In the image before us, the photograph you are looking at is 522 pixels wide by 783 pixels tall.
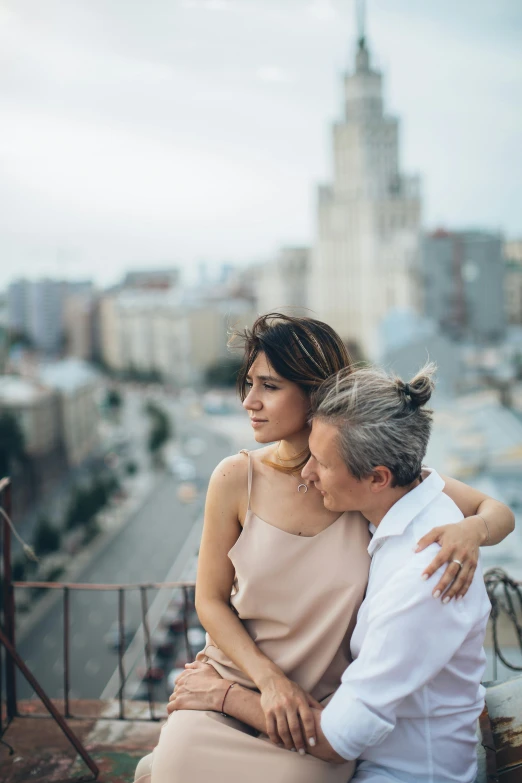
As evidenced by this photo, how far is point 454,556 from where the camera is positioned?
102cm

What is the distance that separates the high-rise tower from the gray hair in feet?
104

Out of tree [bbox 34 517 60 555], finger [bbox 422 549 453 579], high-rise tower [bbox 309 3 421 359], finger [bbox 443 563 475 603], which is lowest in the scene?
tree [bbox 34 517 60 555]

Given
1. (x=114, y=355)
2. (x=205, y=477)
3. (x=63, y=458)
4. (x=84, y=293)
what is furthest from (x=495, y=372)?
(x=84, y=293)

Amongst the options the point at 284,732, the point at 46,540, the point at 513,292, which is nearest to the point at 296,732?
the point at 284,732

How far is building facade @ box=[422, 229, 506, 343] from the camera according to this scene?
29516mm

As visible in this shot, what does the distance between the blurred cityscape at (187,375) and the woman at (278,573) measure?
0.15 metres

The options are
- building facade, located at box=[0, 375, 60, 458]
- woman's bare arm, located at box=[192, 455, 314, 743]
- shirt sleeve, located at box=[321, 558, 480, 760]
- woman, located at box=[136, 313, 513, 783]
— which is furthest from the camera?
building facade, located at box=[0, 375, 60, 458]

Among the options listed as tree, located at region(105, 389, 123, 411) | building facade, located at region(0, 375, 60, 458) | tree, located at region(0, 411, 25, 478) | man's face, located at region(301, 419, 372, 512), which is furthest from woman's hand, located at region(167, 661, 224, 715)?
tree, located at region(105, 389, 123, 411)

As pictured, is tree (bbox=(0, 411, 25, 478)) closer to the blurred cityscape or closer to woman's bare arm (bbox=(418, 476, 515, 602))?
the blurred cityscape

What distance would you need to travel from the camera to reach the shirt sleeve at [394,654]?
3.21 ft

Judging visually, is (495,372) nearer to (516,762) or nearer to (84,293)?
(516,762)

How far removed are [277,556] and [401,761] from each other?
33 cm

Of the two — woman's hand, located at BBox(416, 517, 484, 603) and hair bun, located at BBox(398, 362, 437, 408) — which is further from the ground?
hair bun, located at BBox(398, 362, 437, 408)

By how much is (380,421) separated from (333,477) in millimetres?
108
